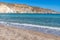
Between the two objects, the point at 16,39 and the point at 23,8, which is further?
the point at 23,8

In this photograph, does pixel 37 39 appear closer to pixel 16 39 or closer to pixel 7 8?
pixel 16 39

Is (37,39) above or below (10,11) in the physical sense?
above

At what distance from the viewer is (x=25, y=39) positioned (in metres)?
8.69

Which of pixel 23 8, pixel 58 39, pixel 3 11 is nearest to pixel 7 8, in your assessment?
pixel 3 11

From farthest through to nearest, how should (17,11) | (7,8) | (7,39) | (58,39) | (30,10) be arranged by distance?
(30,10)
(17,11)
(7,8)
(58,39)
(7,39)

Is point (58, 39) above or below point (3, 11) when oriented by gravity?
above

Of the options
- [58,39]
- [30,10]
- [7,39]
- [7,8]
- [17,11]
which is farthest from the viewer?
[30,10]

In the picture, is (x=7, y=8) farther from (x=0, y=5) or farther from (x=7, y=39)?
(x=7, y=39)

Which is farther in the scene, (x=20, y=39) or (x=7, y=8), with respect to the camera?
(x=7, y=8)

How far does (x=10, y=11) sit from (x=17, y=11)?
22.3 ft

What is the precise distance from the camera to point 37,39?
29.3 feet

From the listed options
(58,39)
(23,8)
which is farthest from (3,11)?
(58,39)

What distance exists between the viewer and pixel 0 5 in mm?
125250

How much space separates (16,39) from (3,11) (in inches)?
4577
